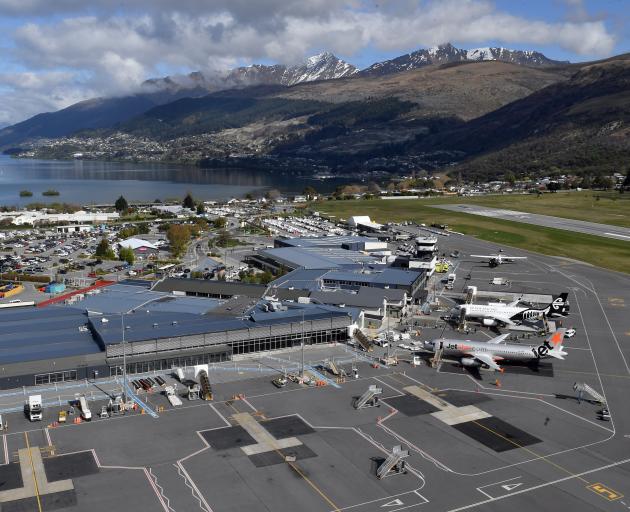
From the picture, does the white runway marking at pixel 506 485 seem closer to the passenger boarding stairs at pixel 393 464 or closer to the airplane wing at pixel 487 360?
the passenger boarding stairs at pixel 393 464

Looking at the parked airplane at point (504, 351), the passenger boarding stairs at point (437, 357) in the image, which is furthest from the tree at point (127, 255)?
the parked airplane at point (504, 351)

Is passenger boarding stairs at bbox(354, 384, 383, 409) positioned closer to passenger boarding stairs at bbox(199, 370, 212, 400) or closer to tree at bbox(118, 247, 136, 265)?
passenger boarding stairs at bbox(199, 370, 212, 400)

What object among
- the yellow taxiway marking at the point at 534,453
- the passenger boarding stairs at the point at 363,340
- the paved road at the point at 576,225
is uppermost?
the paved road at the point at 576,225

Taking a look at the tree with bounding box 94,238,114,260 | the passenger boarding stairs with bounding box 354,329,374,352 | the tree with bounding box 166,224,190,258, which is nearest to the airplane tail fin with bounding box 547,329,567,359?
the passenger boarding stairs with bounding box 354,329,374,352

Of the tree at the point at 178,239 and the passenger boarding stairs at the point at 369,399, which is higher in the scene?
the tree at the point at 178,239

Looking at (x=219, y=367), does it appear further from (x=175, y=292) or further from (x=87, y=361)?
(x=175, y=292)
